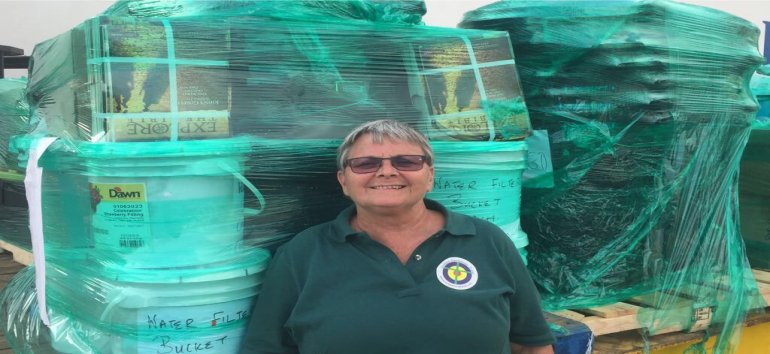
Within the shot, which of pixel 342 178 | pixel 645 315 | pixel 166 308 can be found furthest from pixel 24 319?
pixel 645 315

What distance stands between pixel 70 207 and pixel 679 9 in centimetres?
217

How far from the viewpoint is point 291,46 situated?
6.10 feet

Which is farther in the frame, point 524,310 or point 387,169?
point 524,310

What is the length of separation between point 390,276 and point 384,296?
5 cm

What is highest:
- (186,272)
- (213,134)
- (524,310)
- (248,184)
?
(213,134)

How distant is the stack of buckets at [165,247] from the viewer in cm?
159

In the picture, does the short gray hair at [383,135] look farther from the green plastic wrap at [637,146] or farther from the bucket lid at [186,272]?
the green plastic wrap at [637,146]

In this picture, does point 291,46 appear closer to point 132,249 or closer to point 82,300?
point 132,249

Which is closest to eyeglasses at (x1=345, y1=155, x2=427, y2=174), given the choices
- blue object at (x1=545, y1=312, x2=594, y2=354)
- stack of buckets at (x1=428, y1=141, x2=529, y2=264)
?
stack of buckets at (x1=428, y1=141, x2=529, y2=264)

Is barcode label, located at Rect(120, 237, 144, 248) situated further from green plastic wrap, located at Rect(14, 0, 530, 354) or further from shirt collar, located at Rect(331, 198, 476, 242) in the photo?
shirt collar, located at Rect(331, 198, 476, 242)

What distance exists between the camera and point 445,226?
181cm

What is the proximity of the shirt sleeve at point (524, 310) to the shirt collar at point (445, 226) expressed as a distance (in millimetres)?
128

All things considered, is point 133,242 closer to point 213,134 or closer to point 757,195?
point 213,134

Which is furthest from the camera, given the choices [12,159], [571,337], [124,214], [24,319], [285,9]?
[12,159]
